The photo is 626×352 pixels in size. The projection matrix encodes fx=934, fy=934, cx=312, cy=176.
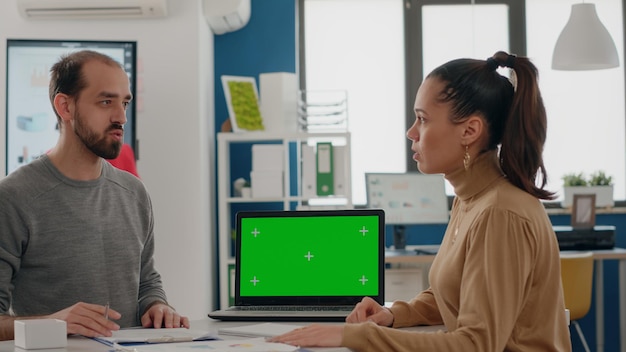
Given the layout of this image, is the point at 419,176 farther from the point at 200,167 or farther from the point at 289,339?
the point at 289,339

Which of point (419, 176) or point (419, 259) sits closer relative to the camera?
point (419, 259)

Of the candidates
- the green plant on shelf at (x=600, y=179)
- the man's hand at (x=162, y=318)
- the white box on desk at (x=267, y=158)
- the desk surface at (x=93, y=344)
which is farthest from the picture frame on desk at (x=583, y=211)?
the man's hand at (x=162, y=318)

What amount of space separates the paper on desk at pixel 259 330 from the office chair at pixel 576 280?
3.00 m

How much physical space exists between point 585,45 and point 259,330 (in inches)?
137

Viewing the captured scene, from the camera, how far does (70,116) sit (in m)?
2.46

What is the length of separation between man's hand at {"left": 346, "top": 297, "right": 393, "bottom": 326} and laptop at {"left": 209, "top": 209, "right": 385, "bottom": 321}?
19cm

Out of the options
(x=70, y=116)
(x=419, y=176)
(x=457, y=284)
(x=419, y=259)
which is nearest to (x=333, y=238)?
(x=457, y=284)

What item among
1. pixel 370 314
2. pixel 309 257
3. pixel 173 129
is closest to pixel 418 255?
pixel 173 129

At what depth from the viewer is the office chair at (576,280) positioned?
4.81 m

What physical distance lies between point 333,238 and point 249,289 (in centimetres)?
26

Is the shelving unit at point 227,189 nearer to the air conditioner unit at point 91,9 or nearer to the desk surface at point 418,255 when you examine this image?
the desk surface at point 418,255

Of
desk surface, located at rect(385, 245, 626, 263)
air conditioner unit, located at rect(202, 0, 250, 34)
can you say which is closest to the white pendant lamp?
desk surface, located at rect(385, 245, 626, 263)

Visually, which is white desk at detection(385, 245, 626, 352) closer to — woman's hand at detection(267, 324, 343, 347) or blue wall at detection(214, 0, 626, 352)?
blue wall at detection(214, 0, 626, 352)

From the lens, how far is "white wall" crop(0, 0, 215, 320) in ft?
15.9
